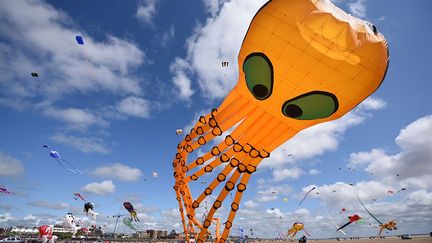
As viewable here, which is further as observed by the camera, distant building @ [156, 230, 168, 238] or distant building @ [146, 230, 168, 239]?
distant building @ [156, 230, 168, 238]

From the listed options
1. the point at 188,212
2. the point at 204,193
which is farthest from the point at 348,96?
the point at 188,212

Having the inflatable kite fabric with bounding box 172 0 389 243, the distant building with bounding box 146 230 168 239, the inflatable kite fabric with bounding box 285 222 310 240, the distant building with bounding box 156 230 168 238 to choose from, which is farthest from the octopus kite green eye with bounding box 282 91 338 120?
the distant building with bounding box 156 230 168 238

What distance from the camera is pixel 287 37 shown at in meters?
8.61

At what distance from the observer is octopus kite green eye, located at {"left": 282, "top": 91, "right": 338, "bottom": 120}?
929 cm

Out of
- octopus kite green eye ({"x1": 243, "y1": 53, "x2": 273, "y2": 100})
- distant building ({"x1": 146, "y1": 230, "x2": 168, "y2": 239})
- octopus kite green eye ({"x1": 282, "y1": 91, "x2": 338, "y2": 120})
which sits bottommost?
octopus kite green eye ({"x1": 282, "y1": 91, "x2": 338, "y2": 120})

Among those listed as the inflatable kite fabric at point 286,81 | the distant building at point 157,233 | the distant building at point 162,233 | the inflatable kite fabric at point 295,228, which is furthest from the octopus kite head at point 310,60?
the distant building at point 162,233

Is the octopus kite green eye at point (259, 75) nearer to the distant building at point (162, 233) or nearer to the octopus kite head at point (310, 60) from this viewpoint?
the octopus kite head at point (310, 60)

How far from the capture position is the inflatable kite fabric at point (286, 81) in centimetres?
795

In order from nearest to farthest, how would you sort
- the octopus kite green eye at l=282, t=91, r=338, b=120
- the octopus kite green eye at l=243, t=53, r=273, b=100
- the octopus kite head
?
1. the octopus kite head
2. the octopus kite green eye at l=282, t=91, r=338, b=120
3. the octopus kite green eye at l=243, t=53, r=273, b=100

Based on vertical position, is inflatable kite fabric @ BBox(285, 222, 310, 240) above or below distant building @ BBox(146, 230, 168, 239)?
below

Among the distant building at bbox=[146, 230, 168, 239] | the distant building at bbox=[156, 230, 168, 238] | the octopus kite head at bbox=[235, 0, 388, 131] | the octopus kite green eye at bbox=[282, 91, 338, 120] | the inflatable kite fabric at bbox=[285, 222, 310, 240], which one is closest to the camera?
the octopus kite head at bbox=[235, 0, 388, 131]

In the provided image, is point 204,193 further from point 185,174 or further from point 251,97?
point 251,97

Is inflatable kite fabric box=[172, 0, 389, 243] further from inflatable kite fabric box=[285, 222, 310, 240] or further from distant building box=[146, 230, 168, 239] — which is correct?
distant building box=[146, 230, 168, 239]

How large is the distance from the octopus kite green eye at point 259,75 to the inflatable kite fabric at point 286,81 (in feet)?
0.12
